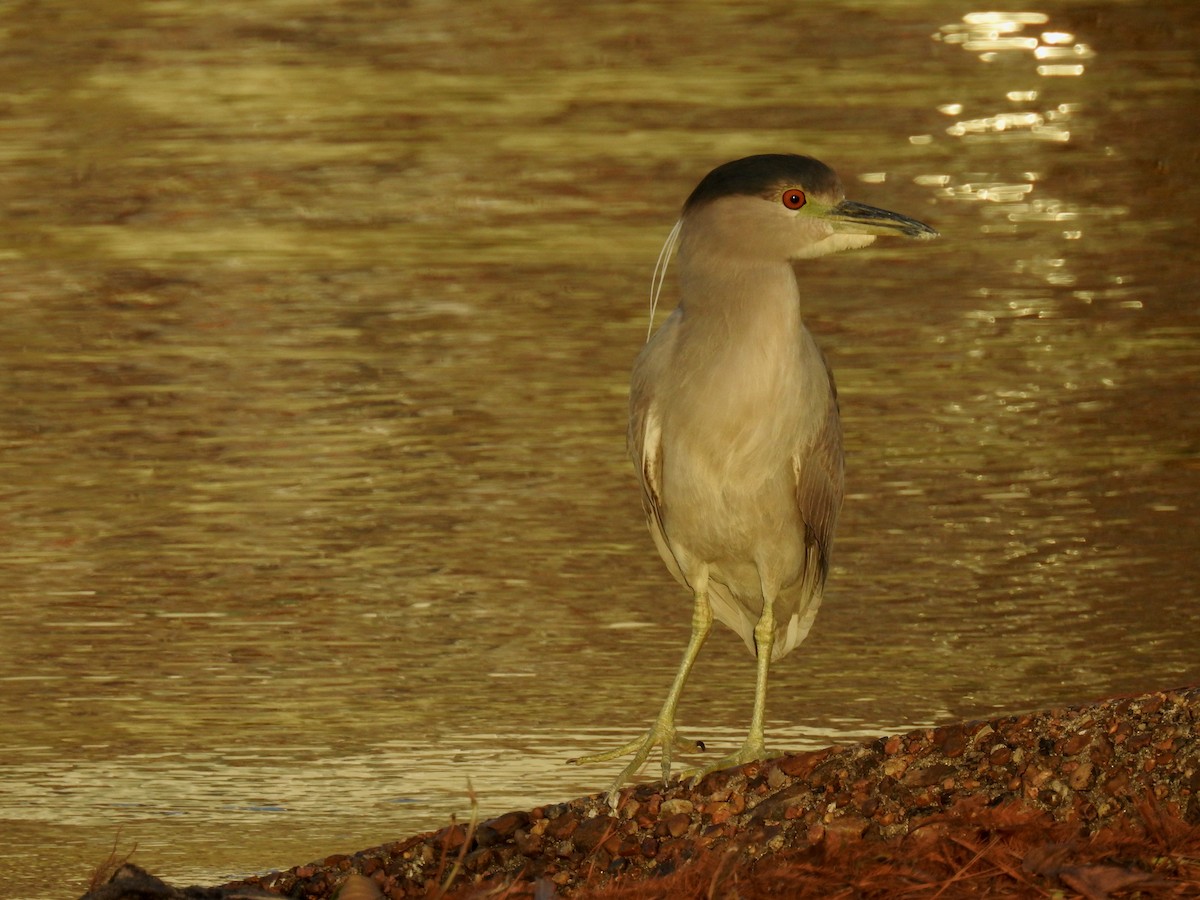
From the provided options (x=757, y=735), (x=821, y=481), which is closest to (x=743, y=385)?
(x=821, y=481)

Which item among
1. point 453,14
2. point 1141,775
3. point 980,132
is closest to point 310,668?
point 1141,775

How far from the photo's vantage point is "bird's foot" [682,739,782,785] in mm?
4281

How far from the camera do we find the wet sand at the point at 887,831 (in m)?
3.49

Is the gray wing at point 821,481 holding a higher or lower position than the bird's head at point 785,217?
lower

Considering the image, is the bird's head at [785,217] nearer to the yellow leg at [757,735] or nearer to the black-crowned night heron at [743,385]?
the black-crowned night heron at [743,385]

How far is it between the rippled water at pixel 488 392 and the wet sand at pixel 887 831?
298mm

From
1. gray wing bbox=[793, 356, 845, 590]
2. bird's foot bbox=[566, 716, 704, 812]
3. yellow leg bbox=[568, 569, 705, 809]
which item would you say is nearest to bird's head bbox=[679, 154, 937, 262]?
gray wing bbox=[793, 356, 845, 590]

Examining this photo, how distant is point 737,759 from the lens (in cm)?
430

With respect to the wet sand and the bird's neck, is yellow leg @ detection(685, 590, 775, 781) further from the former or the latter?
the bird's neck

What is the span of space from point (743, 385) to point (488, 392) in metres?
2.84

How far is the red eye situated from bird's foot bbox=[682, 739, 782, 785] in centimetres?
111

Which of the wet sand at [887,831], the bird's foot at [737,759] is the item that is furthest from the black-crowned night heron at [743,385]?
the wet sand at [887,831]

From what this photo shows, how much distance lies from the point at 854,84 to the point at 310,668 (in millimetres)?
6157

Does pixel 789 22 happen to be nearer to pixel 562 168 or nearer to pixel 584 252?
pixel 562 168
